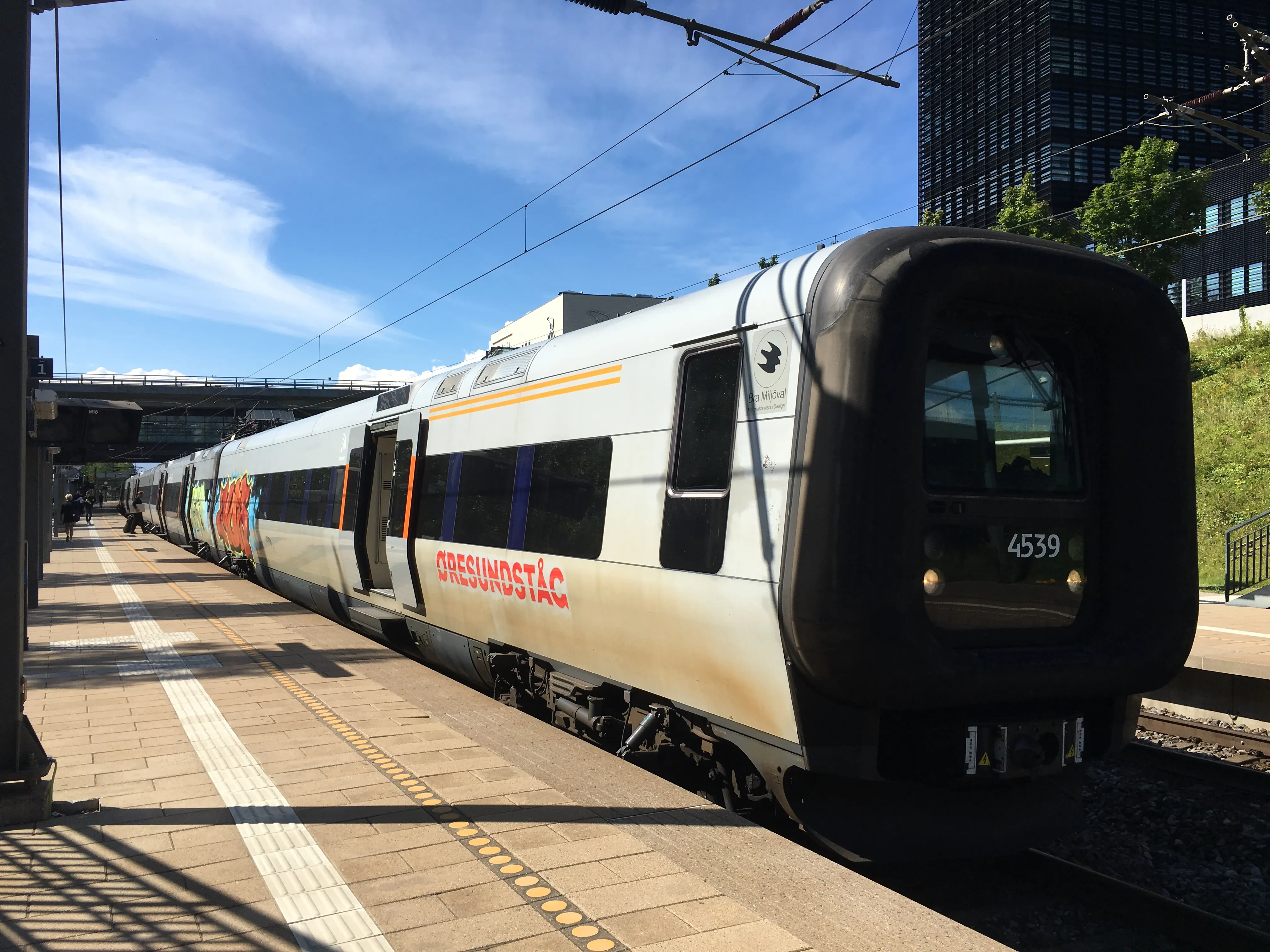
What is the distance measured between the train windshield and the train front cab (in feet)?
0.04

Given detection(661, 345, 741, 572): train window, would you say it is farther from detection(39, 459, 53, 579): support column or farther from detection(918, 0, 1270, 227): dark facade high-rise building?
detection(918, 0, 1270, 227): dark facade high-rise building

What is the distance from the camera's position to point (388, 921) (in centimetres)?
365

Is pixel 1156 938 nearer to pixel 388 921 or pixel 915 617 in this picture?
pixel 915 617

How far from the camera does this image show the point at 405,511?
31.2 feet

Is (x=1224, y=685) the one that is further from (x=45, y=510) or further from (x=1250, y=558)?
(x=45, y=510)

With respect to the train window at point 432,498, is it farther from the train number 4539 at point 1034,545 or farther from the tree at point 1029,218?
the tree at point 1029,218

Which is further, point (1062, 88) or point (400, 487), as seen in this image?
point (1062, 88)

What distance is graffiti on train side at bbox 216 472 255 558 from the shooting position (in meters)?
18.8

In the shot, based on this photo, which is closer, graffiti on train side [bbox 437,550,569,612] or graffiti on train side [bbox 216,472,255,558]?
graffiti on train side [bbox 437,550,569,612]

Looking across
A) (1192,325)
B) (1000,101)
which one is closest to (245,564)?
(1192,325)

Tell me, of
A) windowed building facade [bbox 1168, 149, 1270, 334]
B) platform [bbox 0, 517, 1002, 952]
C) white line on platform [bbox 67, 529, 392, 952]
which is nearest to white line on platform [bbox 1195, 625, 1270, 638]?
platform [bbox 0, 517, 1002, 952]

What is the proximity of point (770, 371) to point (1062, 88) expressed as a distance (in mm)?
46109

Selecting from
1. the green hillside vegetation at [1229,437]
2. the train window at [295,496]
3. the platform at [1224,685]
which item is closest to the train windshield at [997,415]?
the platform at [1224,685]

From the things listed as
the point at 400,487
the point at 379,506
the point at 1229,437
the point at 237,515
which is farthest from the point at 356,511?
the point at 1229,437
